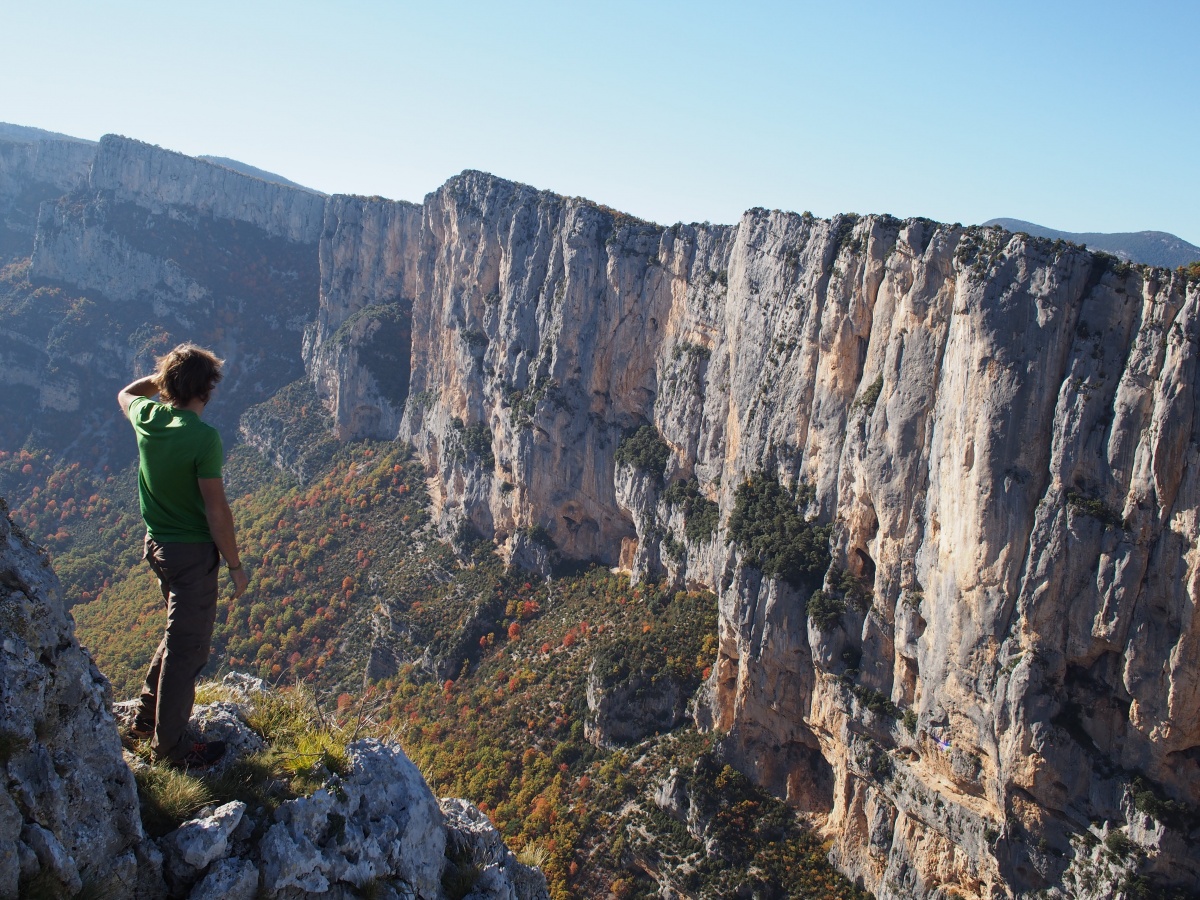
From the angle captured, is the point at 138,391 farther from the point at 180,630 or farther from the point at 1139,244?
the point at 1139,244

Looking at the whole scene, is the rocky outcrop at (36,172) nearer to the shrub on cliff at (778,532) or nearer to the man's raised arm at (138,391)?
A: the shrub on cliff at (778,532)

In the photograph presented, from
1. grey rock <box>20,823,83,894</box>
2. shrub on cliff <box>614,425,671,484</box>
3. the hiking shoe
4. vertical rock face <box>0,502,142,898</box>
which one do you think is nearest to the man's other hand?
vertical rock face <box>0,502,142,898</box>

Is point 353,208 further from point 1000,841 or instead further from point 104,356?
point 1000,841

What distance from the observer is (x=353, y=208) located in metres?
83.2

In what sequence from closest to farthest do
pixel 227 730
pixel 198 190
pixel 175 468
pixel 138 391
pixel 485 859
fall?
pixel 175 468
pixel 138 391
pixel 227 730
pixel 485 859
pixel 198 190

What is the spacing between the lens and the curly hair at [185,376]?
6.56 metres

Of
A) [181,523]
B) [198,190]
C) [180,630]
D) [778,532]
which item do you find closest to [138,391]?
[181,523]

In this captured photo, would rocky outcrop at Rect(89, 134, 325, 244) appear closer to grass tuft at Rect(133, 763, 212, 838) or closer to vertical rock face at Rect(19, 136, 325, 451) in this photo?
vertical rock face at Rect(19, 136, 325, 451)

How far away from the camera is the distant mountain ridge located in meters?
68.7

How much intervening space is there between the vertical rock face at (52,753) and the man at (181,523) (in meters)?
0.62

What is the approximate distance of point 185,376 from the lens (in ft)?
21.6

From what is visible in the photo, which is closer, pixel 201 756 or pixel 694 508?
pixel 201 756

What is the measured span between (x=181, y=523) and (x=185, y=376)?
1.30m

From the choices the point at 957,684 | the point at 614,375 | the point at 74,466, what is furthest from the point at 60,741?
the point at 74,466
